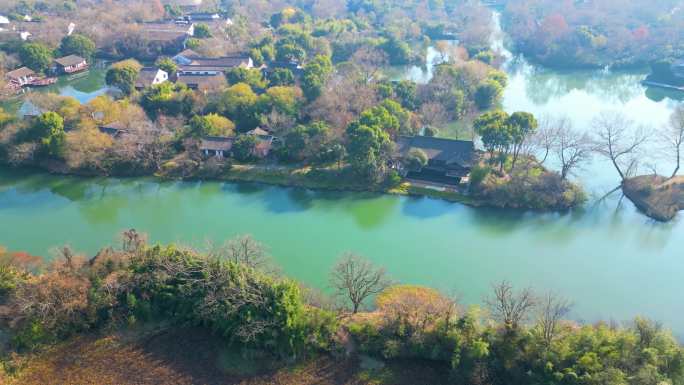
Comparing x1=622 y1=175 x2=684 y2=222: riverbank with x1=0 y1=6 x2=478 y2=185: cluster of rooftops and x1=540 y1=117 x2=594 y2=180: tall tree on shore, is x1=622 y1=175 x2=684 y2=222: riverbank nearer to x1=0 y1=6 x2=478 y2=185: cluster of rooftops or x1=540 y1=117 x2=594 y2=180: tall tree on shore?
x1=540 y1=117 x2=594 y2=180: tall tree on shore

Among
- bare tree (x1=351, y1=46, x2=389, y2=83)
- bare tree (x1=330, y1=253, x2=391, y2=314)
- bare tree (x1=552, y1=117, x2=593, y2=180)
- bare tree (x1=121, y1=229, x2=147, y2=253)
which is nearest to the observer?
bare tree (x1=330, y1=253, x2=391, y2=314)

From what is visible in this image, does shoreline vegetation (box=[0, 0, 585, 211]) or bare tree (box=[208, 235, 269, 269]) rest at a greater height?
shoreline vegetation (box=[0, 0, 585, 211])

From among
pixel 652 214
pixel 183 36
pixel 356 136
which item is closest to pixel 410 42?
pixel 183 36

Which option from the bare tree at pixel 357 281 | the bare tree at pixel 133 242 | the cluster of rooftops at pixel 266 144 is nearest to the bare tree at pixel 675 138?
the cluster of rooftops at pixel 266 144

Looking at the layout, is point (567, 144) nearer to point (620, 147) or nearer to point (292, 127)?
point (620, 147)

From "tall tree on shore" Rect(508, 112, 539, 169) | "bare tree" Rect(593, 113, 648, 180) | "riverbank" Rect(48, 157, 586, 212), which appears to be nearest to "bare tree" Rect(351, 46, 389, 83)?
"riverbank" Rect(48, 157, 586, 212)

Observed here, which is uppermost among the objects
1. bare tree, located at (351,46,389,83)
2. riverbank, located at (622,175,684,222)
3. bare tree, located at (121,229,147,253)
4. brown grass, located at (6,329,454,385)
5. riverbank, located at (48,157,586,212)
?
bare tree, located at (351,46,389,83)

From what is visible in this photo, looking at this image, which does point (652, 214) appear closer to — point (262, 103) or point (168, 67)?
point (262, 103)
